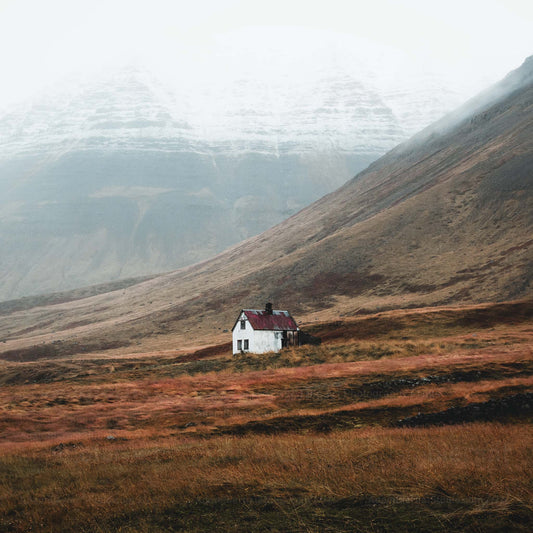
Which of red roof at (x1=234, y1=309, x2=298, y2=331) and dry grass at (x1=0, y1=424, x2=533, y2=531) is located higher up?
red roof at (x1=234, y1=309, x2=298, y2=331)

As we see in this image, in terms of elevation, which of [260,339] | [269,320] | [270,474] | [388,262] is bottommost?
[270,474]

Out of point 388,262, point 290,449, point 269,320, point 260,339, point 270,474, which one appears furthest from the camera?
point 388,262

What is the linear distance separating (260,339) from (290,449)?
48.4 meters

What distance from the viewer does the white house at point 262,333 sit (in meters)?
63.9

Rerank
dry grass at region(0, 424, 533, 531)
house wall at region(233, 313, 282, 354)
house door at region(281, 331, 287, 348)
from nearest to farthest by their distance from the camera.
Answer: dry grass at region(0, 424, 533, 531) < house wall at region(233, 313, 282, 354) < house door at region(281, 331, 287, 348)

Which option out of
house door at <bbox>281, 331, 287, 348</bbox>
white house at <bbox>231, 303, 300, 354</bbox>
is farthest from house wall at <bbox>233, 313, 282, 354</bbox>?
house door at <bbox>281, 331, 287, 348</bbox>

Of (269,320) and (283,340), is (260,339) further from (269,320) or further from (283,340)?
(269,320)

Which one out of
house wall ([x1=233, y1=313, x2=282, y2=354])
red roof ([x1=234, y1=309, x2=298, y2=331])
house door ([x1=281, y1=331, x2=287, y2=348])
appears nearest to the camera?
house wall ([x1=233, y1=313, x2=282, y2=354])

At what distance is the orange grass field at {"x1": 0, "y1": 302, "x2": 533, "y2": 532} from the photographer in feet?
31.4

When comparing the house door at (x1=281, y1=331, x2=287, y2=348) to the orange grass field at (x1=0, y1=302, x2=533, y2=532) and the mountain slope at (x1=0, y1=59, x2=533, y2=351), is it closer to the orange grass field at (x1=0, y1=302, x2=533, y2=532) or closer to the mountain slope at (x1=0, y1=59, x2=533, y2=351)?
the orange grass field at (x1=0, y1=302, x2=533, y2=532)

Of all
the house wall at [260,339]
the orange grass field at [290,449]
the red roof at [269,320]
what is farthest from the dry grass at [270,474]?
the red roof at [269,320]

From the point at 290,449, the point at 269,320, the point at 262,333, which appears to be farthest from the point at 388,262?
the point at 290,449

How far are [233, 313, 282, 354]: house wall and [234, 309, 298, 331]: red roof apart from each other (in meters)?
0.54

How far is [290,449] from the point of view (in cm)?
1566
